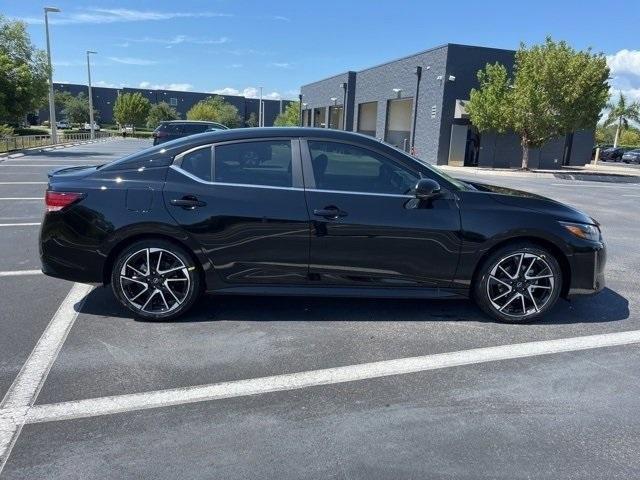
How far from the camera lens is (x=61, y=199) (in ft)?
14.2

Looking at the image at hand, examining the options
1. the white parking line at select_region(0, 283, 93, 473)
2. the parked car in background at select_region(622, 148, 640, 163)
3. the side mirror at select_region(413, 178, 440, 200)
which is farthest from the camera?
the parked car in background at select_region(622, 148, 640, 163)

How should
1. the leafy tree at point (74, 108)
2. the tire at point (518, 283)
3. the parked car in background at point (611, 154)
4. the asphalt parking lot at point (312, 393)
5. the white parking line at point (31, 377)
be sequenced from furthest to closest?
the leafy tree at point (74, 108)
the parked car in background at point (611, 154)
the tire at point (518, 283)
the white parking line at point (31, 377)
the asphalt parking lot at point (312, 393)

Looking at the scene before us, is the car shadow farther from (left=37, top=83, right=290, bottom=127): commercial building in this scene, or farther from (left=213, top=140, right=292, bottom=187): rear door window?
(left=37, top=83, right=290, bottom=127): commercial building

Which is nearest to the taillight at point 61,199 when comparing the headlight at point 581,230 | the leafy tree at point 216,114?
the headlight at point 581,230

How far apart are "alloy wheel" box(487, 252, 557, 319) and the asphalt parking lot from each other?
7.6 inches

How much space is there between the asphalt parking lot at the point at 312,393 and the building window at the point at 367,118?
1584 inches

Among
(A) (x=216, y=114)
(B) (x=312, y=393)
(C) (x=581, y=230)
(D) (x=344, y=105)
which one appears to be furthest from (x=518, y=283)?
(A) (x=216, y=114)

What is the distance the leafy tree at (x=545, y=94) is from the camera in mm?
24828

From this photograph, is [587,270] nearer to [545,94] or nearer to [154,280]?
[154,280]

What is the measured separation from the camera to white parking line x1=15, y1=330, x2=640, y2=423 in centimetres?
308

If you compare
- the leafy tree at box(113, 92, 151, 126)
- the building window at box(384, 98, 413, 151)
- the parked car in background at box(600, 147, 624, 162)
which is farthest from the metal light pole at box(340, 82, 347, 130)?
the leafy tree at box(113, 92, 151, 126)

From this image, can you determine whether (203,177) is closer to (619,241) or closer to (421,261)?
(421,261)

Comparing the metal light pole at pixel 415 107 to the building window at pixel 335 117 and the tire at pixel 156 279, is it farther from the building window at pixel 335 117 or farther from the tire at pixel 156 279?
the tire at pixel 156 279

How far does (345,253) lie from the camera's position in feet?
14.2
